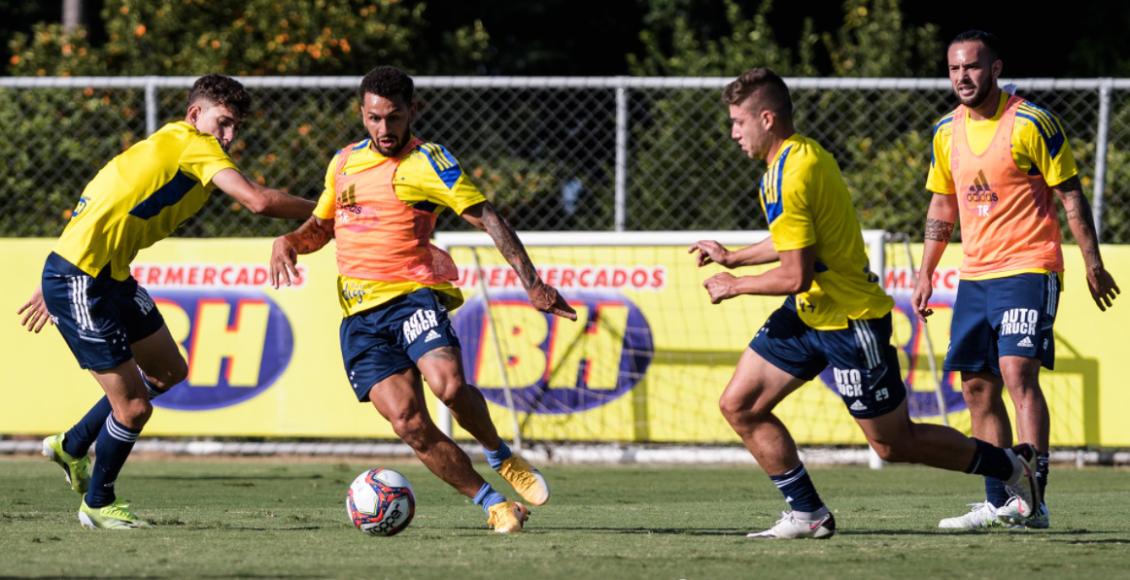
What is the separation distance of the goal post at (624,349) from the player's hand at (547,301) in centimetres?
416

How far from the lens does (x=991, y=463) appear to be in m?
5.39

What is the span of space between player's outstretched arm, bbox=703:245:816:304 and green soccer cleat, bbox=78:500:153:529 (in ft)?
9.23

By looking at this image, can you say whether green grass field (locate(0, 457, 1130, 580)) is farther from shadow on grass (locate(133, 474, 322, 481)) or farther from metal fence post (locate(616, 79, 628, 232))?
metal fence post (locate(616, 79, 628, 232))

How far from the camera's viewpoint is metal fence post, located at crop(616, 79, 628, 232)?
32.3ft

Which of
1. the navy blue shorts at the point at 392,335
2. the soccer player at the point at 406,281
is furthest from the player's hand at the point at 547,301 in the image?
the navy blue shorts at the point at 392,335

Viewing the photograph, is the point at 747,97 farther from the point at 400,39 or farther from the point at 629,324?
the point at 400,39

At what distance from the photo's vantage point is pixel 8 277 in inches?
394

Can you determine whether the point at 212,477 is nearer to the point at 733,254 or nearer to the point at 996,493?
the point at 733,254

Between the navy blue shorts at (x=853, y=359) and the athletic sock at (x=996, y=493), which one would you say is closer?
the navy blue shorts at (x=853, y=359)

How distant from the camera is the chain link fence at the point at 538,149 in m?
10.4

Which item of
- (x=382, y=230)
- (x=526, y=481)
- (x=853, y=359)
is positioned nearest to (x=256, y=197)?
(x=382, y=230)

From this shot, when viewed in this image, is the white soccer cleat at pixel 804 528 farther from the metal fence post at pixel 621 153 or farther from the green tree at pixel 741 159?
the green tree at pixel 741 159

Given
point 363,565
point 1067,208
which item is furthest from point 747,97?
point 363,565

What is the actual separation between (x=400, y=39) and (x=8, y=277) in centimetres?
624
